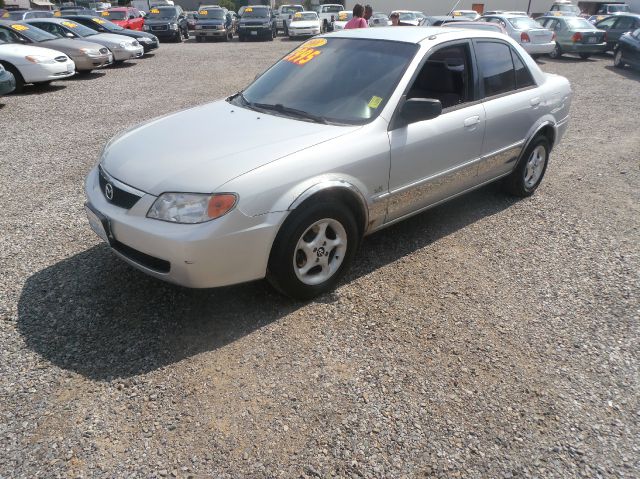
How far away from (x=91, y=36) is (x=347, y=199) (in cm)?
1419

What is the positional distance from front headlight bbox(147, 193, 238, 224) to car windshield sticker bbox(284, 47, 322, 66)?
5.95 ft

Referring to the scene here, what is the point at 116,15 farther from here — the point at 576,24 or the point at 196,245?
the point at 196,245

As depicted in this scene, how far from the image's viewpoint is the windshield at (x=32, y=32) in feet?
38.6

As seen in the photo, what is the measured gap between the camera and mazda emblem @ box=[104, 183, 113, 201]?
3051mm

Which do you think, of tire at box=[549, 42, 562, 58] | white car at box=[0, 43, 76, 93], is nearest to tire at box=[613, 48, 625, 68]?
tire at box=[549, 42, 562, 58]

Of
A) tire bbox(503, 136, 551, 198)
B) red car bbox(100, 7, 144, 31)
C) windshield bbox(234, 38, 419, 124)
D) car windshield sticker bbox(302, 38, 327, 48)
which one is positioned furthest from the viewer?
red car bbox(100, 7, 144, 31)

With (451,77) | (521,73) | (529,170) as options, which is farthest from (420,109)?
(529,170)

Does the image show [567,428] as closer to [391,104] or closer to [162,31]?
[391,104]

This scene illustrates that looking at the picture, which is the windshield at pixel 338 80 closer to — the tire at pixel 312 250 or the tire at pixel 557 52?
the tire at pixel 312 250

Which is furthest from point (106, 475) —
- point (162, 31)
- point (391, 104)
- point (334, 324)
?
point (162, 31)

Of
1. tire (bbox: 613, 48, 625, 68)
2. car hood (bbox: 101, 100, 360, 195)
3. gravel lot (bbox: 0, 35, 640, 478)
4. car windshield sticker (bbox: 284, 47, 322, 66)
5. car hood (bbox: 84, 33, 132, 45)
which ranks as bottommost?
gravel lot (bbox: 0, 35, 640, 478)

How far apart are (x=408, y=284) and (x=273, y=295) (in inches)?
39.1

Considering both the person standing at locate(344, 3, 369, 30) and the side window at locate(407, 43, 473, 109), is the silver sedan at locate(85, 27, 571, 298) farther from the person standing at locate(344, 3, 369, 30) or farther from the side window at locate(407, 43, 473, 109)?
the person standing at locate(344, 3, 369, 30)

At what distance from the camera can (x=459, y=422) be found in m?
2.45
